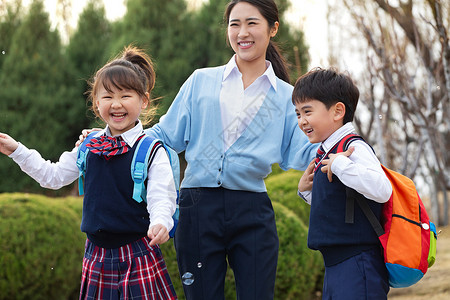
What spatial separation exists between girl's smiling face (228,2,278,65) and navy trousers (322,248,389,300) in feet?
3.70

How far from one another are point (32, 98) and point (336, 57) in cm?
490

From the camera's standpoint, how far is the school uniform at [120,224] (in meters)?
2.54

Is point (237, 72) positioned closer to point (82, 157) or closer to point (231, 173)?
point (231, 173)

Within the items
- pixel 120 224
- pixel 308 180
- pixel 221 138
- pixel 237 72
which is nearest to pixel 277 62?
pixel 237 72

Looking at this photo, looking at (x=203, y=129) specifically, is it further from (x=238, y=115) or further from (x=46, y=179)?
(x=46, y=179)

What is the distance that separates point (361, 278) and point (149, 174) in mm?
984

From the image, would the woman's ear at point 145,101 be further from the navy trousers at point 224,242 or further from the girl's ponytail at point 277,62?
the girl's ponytail at point 277,62

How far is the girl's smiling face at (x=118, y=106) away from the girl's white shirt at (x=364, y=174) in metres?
0.93

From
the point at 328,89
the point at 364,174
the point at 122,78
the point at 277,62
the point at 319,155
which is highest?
the point at 277,62

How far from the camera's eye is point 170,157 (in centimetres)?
274

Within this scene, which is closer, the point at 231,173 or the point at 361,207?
the point at 361,207

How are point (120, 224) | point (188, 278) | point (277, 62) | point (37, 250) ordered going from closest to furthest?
point (120, 224) < point (188, 278) < point (277, 62) < point (37, 250)

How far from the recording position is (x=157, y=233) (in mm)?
2338

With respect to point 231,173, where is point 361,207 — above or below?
below
